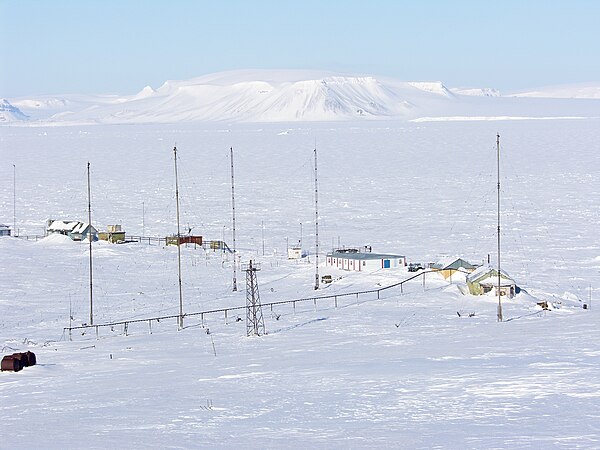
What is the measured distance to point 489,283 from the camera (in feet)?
102

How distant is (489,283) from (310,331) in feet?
24.6

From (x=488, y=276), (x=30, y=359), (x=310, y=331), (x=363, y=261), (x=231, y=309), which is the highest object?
(x=363, y=261)

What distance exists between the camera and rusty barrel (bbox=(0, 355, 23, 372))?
20797 mm

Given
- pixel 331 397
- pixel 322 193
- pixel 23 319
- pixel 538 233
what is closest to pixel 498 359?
pixel 331 397

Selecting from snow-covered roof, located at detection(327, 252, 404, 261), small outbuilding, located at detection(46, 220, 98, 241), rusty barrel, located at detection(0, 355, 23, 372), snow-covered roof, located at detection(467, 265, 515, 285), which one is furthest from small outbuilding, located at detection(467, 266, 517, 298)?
small outbuilding, located at detection(46, 220, 98, 241)

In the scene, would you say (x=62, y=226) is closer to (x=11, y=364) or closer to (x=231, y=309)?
(x=231, y=309)

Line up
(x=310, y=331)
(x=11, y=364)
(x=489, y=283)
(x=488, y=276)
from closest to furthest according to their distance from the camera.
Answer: (x=11, y=364), (x=310, y=331), (x=489, y=283), (x=488, y=276)

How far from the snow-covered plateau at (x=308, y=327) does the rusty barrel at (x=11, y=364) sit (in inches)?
20.3

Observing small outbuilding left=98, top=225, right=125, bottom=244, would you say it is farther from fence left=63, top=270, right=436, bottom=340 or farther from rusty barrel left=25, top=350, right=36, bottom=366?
rusty barrel left=25, top=350, right=36, bottom=366

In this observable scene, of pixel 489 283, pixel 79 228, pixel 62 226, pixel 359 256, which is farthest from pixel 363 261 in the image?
pixel 62 226

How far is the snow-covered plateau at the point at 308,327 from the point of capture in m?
15.1

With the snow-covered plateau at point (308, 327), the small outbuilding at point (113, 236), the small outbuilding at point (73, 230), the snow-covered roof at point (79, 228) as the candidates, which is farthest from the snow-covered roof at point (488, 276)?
the snow-covered roof at point (79, 228)

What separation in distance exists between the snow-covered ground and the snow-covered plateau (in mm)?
77

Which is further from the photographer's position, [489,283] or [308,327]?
[489,283]
